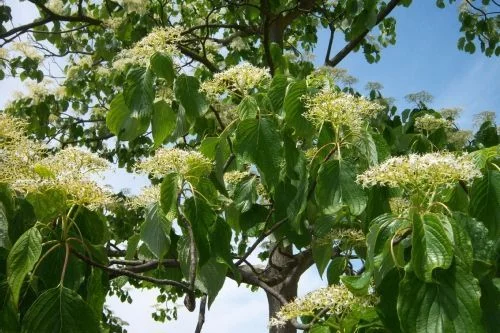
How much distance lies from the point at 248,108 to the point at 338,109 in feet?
1.06

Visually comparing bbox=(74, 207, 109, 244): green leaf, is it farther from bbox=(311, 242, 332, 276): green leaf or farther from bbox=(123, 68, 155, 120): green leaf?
bbox=(311, 242, 332, 276): green leaf

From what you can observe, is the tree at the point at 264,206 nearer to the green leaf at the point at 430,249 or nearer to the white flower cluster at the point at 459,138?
the green leaf at the point at 430,249

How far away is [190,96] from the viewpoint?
2.42 m

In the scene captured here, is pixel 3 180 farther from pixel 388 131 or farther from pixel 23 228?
pixel 388 131

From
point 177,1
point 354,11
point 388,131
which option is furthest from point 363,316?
point 177,1

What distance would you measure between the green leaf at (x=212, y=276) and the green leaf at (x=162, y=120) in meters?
0.62

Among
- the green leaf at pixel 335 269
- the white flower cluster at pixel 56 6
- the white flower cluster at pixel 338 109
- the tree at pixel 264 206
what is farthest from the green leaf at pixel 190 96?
the white flower cluster at pixel 56 6

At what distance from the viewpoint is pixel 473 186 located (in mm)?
1674

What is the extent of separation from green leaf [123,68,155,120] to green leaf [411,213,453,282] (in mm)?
1268

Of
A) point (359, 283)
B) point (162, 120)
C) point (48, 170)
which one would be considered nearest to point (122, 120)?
point (162, 120)

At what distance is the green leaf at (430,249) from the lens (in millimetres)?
1304

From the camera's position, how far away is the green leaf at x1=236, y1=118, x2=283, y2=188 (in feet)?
6.79

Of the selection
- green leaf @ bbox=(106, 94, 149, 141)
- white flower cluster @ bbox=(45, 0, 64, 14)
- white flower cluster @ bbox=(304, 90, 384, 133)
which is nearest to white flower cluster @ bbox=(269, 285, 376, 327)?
white flower cluster @ bbox=(304, 90, 384, 133)

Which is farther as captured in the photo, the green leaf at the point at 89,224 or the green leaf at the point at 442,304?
the green leaf at the point at 89,224
